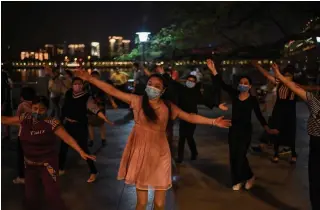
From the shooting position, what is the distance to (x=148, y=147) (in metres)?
4.19

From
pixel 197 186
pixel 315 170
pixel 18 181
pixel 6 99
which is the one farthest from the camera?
pixel 6 99

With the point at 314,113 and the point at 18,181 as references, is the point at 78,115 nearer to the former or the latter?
the point at 18,181

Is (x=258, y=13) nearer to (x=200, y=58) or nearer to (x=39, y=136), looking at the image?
(x=200, y=58)

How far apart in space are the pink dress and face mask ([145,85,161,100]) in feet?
0.41

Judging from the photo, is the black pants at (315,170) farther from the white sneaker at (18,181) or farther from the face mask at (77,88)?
the white sneaker at (18,181)

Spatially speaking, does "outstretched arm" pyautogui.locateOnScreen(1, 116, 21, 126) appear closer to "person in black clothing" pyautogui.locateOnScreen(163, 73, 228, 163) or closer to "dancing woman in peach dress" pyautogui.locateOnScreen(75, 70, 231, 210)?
"dancing woman in peach dress" pyautogui.locateOnScreen(75, 70, 231, 210)

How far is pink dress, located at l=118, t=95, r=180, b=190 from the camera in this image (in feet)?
13.7

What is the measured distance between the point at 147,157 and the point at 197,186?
2431 millimetres

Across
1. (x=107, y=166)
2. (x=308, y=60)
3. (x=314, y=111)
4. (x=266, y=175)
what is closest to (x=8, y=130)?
(x=107, y=166)

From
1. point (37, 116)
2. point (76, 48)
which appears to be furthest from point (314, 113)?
point (76, 48)

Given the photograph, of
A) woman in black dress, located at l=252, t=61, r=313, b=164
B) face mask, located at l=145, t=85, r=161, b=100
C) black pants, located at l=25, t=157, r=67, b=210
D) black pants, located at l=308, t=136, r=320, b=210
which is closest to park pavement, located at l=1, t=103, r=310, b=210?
woman in black dress, located at l=252, t=61, r=313, b=164

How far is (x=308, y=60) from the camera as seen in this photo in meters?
22.4

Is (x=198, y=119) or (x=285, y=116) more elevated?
(x=198, y=119)

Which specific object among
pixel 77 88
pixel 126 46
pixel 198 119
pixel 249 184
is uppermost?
pixel 126 46
